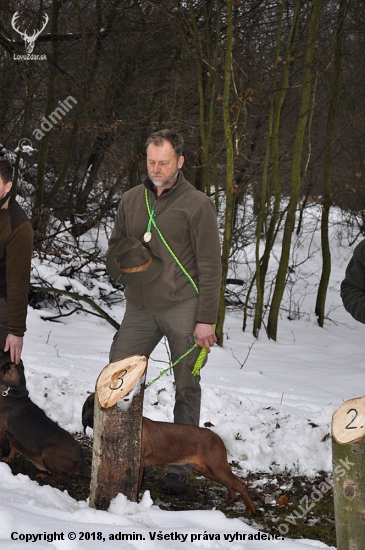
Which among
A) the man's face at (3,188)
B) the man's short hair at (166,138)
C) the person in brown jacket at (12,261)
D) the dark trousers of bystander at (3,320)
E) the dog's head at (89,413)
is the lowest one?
the dog's head at (89,413)

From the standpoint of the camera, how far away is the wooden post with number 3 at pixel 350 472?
117 inches

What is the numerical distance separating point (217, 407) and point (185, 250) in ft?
6.83

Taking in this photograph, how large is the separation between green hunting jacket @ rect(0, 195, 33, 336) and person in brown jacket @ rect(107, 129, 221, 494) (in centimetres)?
59

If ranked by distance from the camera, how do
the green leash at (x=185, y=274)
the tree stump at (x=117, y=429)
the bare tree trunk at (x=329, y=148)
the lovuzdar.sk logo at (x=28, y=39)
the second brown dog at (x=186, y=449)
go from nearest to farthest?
1. the tree stump at (x=117, y=429)
2. the second brown dog at (x=186, y=449)
3. the green leash at (x=185, y=274)
4. the lovuzdar.sk logo at (x=28, y=39)
5. the bare tree trunk at (x=329, y=148)

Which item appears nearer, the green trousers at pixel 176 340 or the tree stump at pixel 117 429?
the tree stump at pixel 117 429

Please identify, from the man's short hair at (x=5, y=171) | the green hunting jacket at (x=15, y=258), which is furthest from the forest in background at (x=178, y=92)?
the man's short hair at (x=5, y=171)

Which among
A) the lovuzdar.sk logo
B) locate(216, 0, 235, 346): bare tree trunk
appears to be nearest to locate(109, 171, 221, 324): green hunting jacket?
locate(216, 0, 235, 346): bare tree trunk

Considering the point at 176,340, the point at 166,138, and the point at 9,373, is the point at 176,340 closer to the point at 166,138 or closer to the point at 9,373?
the point at 9,373

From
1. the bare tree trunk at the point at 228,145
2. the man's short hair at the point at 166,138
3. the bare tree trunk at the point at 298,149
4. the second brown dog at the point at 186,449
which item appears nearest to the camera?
the second brown dog at the point at 186,449

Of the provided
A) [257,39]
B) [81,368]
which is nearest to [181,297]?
[81,368]

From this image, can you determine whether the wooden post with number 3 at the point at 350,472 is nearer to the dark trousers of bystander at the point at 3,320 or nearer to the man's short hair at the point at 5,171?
the dark trousers of bystander at the point at 3,320

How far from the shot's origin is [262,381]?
7.11m

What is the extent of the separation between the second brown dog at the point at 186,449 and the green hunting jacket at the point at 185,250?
0.73m

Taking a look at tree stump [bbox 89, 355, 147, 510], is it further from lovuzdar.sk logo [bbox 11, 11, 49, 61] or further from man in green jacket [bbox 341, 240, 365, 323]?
lovuzdar.sk logo [bbox 11, 11, 49, 61]
